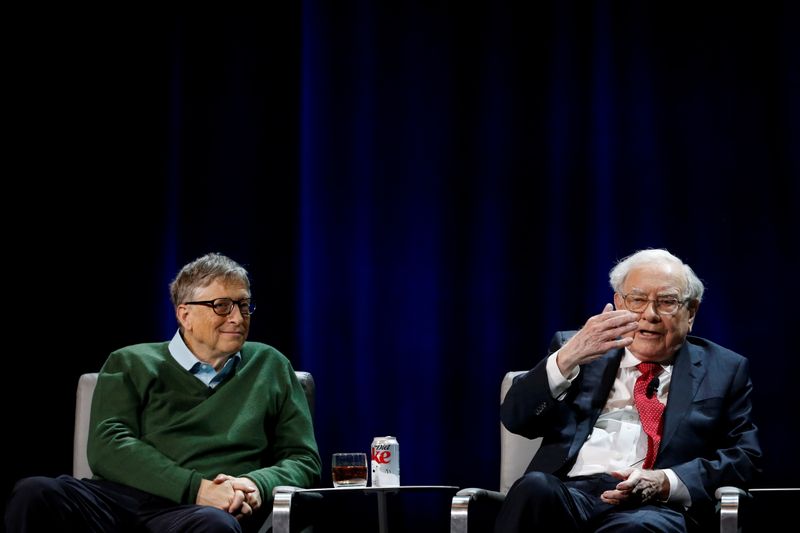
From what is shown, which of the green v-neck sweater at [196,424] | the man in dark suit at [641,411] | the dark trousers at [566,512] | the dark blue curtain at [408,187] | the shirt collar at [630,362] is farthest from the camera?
the dark blue curtain at [408,187]

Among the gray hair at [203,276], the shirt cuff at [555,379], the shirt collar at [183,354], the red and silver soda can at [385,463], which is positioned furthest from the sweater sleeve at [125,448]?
the shirt cuff at [555,379]

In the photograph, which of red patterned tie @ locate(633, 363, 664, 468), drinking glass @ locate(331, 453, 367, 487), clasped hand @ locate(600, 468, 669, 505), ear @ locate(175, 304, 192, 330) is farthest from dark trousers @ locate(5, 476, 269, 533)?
red patterned tie @ locate(633, 363, 664, 468)

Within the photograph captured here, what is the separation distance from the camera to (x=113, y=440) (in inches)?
128

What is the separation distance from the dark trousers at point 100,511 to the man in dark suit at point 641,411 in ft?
3.03

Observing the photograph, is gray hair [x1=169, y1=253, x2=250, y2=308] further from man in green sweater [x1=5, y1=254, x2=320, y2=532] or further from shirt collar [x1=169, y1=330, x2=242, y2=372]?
shirt collar [x1=169, y1=330, x2=242, y2=372]

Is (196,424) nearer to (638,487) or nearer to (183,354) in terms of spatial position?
(183,354)

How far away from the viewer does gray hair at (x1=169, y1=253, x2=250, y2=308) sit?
11.5 feet

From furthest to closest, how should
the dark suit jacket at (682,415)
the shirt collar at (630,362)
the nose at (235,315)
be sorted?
the nose at (235,315) → the shirt collar at (630,362) → the dark suit jacket at (682,415)

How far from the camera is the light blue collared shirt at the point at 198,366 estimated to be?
345 cm

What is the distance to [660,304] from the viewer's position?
10.9ft

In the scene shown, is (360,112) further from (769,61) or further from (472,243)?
(769,61)

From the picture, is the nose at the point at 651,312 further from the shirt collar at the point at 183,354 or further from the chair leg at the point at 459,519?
the shirt collar at the point at 183,354

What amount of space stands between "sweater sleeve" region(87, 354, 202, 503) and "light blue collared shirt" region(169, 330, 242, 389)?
0.52ft

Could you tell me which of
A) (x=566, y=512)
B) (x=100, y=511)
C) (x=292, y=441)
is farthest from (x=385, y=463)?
(x=100, y=511)
